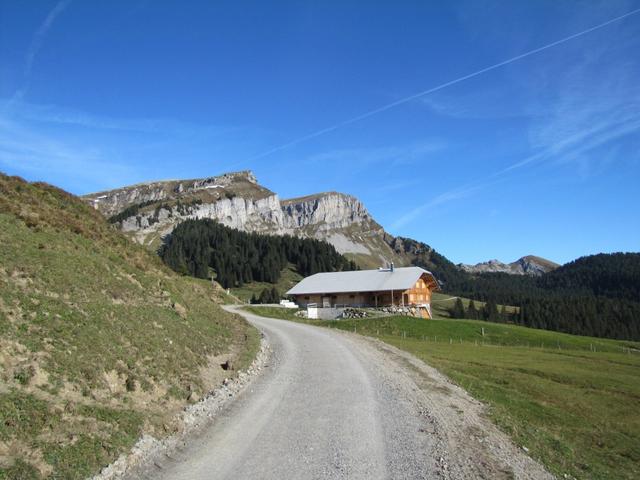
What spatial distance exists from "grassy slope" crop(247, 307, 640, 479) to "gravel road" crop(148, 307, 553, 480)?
62.9 inches

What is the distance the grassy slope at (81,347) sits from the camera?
10446 mm

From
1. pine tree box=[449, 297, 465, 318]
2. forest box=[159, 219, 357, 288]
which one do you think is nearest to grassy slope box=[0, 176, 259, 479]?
forest box=[159, 219, 357, 288]

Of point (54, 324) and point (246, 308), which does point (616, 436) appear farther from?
point (246, 308)

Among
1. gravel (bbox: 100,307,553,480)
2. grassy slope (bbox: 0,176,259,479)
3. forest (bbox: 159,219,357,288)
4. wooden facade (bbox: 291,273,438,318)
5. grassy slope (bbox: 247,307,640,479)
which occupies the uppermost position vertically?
forest (bbox: 159,219,357,288)

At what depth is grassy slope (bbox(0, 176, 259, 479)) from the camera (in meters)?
10.4

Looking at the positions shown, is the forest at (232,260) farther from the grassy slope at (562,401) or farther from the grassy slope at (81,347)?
the grassy slope at (81,347)

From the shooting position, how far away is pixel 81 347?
48.9ft

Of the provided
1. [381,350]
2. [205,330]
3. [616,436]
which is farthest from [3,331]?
[381,350]

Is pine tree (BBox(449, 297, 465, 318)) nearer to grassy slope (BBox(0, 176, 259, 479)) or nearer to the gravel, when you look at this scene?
grassy slope (BBox(0, 176, 259, 479))

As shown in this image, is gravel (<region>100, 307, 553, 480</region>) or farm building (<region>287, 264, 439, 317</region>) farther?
farm building (<region>287, 264, 439, 317</region>)

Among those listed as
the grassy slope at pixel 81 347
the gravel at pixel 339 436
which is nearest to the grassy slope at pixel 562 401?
the gravel at pixel 339 436

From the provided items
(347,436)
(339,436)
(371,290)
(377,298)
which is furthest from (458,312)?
(339,436)

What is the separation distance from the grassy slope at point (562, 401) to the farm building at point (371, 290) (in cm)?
2234

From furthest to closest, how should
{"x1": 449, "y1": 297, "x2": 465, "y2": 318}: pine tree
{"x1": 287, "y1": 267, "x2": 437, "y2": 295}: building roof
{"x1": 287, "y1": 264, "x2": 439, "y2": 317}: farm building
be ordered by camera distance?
{"x1": 449, "y1": 297, "x2": 465, "y2": 318}: pine tree, {"x1": 287, "y1": 264, "x2": 439, "y2": 317}: farm building, {"x1": 287, "y1": 267, "x2": 437, "y2": 295}: building roof
